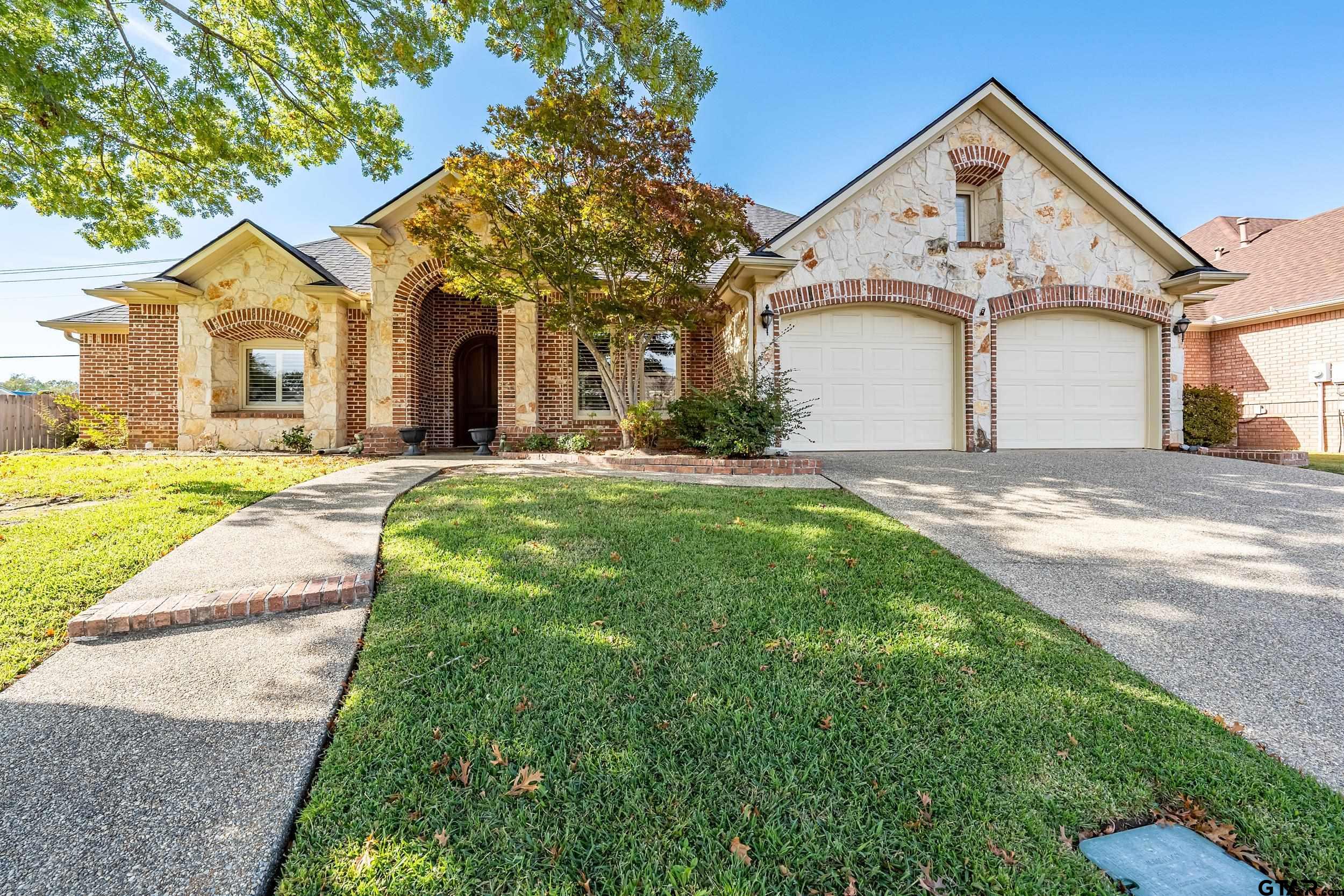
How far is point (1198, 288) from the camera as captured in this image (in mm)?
9352

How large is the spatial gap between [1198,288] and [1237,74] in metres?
5.97

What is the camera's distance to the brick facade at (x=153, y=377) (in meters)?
11.5

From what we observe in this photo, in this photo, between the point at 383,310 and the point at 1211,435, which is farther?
the point at 383,310

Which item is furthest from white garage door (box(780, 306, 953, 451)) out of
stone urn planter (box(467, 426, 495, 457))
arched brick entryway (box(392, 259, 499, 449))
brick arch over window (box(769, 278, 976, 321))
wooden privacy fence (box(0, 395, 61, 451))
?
wooden privacy fence (box(0, 395, 61, 451))

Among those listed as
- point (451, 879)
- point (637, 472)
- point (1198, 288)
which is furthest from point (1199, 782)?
point (1198, 288)

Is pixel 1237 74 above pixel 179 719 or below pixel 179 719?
above

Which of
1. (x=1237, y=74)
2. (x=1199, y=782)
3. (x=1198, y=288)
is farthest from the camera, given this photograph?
(x=1237, y=74)

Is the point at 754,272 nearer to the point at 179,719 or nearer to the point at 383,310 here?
the point at 383,310

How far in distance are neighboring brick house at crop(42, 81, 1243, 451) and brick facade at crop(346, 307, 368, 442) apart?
0.05 meters

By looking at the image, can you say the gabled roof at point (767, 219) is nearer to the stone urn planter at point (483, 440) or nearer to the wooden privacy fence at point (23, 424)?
the stone urn planter at point (483, 440)

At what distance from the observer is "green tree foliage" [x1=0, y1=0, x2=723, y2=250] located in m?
6.06

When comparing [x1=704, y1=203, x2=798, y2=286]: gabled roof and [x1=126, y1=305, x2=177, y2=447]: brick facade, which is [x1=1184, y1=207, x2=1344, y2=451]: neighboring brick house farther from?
[x1=126, y1=305, x2=177, y2=447]: brick facade

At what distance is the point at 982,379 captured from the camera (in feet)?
30.3

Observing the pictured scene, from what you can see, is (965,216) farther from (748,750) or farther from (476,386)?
(476,386)
